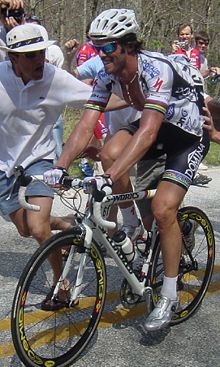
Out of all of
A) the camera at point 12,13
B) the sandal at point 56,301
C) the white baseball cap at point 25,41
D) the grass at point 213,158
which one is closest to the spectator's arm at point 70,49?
the camera at point 12,13

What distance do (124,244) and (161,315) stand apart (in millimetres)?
524

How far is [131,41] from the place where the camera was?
3.55 meters

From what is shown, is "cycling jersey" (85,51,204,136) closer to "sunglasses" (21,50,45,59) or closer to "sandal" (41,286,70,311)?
"sunglasses" (21,50,45,59)

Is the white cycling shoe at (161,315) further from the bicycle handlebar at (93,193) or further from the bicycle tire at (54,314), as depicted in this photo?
the bicycle handlebar at (93,193)

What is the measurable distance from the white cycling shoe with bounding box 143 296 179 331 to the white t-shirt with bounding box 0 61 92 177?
1.33 m

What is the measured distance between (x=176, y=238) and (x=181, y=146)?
0.61m

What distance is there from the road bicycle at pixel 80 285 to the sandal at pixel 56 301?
2 centimetres

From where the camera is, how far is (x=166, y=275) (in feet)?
12.6

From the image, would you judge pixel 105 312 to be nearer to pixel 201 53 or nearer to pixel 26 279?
pixel 26 279

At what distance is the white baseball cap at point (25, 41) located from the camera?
12.5 ft

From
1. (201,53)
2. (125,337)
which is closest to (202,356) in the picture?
(125,337)

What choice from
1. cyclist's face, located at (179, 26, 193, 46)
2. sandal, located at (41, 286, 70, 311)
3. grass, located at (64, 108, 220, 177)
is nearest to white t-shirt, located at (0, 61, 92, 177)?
sandal, located at (41, 286, 70, 311)

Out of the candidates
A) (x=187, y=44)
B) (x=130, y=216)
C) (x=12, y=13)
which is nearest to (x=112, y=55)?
(x=130, y=216)

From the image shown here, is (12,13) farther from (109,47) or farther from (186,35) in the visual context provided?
(186,35)
